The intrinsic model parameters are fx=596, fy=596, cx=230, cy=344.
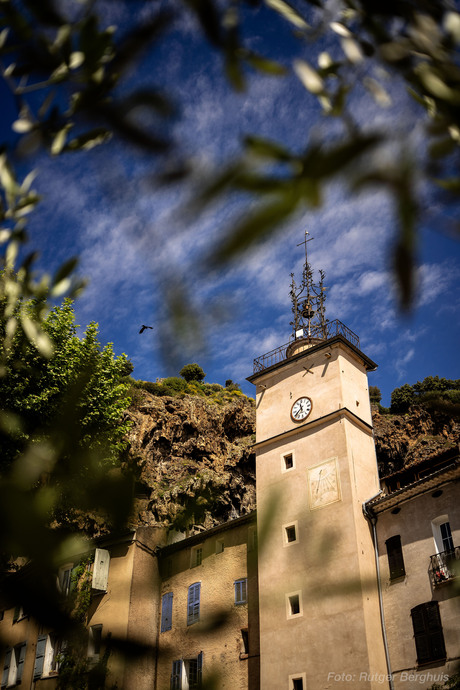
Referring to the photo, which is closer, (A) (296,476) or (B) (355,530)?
(B) (355,530)

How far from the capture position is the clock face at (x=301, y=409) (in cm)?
2844

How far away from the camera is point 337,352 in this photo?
29.1 metres

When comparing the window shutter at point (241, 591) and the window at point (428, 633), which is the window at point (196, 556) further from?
the window at point (428, 633)

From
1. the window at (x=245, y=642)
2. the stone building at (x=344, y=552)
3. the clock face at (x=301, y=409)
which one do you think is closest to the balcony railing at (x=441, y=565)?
the stone building at (x=344, y=552)

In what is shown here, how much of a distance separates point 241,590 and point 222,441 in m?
26.9

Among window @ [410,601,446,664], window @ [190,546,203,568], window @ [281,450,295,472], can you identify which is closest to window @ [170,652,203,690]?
window @ [410,601,446,664]

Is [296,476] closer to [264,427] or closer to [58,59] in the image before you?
[264,427]

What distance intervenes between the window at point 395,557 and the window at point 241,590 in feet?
21.3

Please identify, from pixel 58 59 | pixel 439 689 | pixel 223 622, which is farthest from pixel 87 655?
pixel 439 689

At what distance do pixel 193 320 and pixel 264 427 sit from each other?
28832 millimetres

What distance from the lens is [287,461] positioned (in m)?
28.0

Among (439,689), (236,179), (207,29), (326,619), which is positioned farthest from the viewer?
(326,619)

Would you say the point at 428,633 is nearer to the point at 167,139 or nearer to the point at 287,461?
the point at 287,461

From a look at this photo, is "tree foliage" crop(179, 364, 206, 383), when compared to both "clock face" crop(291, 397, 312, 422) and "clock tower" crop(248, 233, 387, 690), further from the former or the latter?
"clock face" crop(291, 397, 312, 422)
